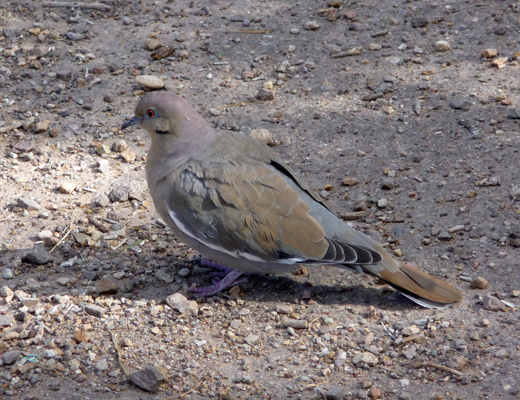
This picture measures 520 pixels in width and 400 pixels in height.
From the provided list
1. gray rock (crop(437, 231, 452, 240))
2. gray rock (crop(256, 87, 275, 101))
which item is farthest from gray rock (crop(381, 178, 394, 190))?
gray rock (crop(256, 87, 275, 101))

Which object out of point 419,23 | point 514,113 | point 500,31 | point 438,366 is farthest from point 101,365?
point 500,31

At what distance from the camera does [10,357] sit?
3531 mm

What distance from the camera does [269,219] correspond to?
398 centimetres

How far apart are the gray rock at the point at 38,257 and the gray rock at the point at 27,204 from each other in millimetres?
525

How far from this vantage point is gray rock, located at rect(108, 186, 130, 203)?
501 centimetres

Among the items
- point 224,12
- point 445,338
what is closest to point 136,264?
point 445,338

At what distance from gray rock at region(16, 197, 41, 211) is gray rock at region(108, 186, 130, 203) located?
56cm

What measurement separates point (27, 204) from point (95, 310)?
1.38 metres

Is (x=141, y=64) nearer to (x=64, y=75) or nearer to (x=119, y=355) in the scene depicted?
(x=64, y=75)

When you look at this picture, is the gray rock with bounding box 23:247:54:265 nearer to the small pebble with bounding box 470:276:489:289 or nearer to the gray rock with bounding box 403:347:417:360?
the gray rock with bounding box 403:347:417:360

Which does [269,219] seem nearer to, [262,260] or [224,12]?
[262,260]

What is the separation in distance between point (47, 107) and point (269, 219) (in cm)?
302

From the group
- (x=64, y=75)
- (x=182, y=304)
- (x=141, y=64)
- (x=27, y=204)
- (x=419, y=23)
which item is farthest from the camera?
A: (x=419, y=23)

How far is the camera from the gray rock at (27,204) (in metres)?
4.90
